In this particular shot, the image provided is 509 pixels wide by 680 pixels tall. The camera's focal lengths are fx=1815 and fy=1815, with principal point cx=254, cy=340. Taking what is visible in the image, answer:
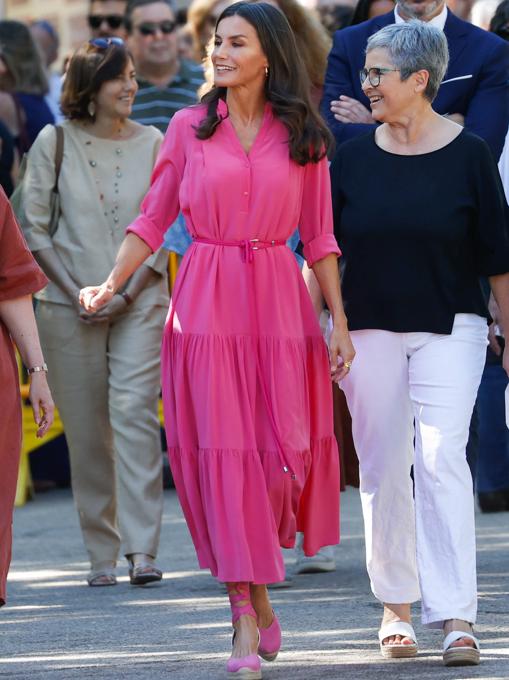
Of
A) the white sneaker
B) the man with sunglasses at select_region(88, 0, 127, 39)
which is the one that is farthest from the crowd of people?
the man with sunglasses at select_region(88, 0, 127, 39)

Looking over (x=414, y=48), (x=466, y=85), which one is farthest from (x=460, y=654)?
(x=466, y=85)

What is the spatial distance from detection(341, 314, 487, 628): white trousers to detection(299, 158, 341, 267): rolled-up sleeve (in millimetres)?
337

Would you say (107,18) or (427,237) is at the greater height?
(427,237)

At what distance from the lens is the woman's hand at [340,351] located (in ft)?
20.1

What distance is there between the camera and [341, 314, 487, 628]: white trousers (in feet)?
19.9

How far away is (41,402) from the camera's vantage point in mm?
5836

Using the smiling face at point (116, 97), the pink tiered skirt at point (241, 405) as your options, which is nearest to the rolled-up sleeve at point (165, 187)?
the pink tiered skirt at point (241, 405)

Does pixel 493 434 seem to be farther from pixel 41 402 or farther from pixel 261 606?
pixel 41 402

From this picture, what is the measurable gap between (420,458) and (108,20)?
6636mm

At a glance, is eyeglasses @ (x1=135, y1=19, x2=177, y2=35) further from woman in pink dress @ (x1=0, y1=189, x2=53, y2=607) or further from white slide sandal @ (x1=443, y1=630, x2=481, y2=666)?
white slide sandal @ (x1=443, y1=630, x2=481, y2=666)

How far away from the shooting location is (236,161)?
239 inches

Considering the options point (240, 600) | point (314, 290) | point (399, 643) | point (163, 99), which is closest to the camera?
point (240, 600)

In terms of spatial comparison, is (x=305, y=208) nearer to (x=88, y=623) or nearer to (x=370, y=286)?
(x=370, y=286)

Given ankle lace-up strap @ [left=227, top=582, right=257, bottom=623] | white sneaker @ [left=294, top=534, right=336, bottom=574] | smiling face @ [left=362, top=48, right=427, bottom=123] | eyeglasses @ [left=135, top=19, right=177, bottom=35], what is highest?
smiling face @ [left=362, top=48, right=427, bottom=123]
